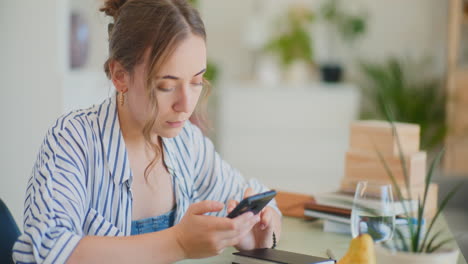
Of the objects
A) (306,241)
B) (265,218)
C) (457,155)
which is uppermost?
(265,218)

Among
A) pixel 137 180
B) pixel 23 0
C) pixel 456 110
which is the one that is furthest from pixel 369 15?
pixel 137 180

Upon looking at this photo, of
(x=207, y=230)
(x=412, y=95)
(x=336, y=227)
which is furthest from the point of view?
(x=412, y=95)

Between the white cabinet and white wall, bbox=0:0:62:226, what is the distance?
224 centimetres

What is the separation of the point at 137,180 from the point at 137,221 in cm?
10

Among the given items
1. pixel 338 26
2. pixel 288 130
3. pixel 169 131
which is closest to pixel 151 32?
pixel 169 131

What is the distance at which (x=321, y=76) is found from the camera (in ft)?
16.7

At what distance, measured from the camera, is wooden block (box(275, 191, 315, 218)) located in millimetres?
2027

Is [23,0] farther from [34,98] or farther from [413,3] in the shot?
[413,3]

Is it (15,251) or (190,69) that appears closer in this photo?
(15,251)

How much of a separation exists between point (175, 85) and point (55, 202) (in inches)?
14.0

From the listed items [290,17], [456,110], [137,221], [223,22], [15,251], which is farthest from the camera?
[223,22]

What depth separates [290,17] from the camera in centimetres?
502

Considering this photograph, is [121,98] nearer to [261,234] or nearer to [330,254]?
[261,234]

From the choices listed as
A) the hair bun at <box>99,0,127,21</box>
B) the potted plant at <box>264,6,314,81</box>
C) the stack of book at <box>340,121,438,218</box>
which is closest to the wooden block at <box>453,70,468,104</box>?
the potted plant at <box>264,6,314,81</box>
